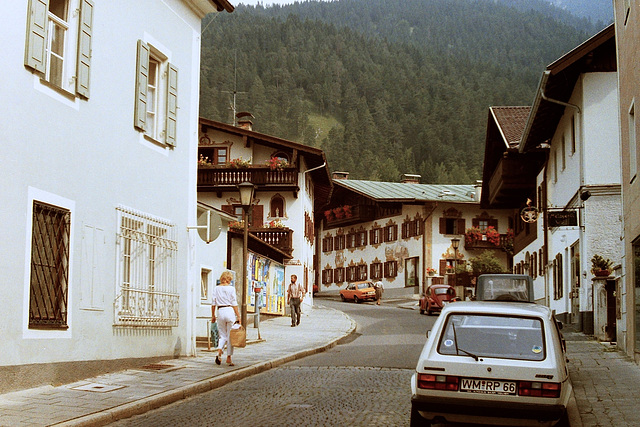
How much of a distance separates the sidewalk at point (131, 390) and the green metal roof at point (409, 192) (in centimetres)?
3995

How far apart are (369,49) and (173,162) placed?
15677 centimetres

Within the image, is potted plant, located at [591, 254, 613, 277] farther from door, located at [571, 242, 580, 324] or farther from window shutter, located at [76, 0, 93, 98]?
window shutter, located at [76, 0, 93, 98]

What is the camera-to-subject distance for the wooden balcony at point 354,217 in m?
63.8

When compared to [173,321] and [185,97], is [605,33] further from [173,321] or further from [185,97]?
[173,321]

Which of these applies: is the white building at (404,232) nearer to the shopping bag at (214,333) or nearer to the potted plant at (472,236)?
the potted plant at (472,236)

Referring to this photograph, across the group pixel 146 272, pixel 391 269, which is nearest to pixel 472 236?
pixel 391 269

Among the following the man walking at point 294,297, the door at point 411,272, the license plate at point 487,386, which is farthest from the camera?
the door at point 411,272

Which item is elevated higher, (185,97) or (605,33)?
(605,33)

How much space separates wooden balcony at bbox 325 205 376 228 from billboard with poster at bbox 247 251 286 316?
26015mm

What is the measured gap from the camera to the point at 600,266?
20.7m

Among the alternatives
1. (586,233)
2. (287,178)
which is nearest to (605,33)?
(586,233)

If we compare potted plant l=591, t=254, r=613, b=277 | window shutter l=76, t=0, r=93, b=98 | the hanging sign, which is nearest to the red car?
the hanging sign

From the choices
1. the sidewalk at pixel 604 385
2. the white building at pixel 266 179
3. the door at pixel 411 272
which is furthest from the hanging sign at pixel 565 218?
the door at pixel 411 272

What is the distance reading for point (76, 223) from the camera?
12.4 meters
